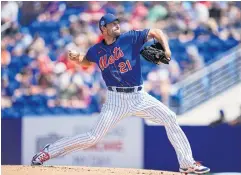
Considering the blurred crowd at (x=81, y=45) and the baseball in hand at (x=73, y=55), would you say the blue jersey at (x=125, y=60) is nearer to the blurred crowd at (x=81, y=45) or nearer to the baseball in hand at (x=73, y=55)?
the baseball in hand at (x=73, y=55)

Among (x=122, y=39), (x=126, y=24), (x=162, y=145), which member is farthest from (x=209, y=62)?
(x=122, y=39)

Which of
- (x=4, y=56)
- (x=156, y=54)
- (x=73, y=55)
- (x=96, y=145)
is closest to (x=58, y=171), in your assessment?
(x=73, y=55)

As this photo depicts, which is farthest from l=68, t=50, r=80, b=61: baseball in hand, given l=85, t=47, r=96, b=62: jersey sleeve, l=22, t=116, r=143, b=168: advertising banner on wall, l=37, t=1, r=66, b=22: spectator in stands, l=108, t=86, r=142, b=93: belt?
l=37, t=1, r=66, b=22: spectator in stands

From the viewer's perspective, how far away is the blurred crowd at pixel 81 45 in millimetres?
11430

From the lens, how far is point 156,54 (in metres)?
6.36

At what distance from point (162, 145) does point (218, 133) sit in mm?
882

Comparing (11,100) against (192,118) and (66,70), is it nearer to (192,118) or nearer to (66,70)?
(66,70)

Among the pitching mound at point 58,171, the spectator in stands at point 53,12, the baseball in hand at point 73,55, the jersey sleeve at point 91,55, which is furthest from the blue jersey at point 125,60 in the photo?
the spectator in stands at point 53,12

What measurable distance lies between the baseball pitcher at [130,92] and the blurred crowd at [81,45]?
4386 mm

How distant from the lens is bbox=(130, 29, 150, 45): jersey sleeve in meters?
6.41

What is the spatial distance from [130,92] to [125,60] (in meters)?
0.36

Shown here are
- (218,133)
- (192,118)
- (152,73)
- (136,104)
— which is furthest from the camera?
(152,73)

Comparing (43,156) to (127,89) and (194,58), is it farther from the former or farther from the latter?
(194,58)

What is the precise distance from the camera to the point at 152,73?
37.4ft
